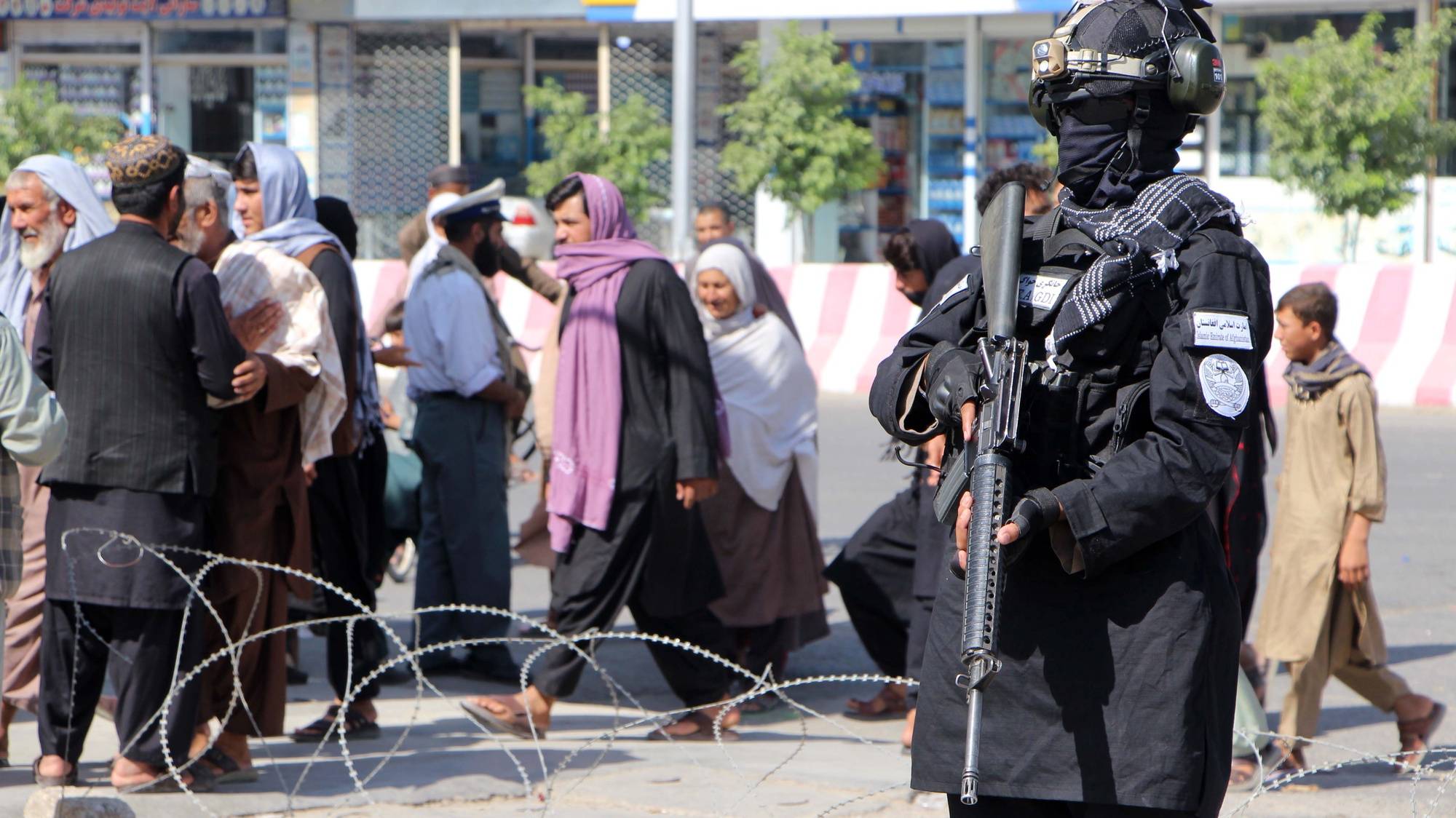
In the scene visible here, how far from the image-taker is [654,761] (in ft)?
17.7

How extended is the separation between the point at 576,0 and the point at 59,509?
19158 mm

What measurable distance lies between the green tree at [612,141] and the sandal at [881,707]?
15700mm

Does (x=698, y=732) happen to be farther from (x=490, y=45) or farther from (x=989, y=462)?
(x=490, y=45)

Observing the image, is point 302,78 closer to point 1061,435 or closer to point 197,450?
point 197,450

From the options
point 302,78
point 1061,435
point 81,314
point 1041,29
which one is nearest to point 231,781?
point 81,314

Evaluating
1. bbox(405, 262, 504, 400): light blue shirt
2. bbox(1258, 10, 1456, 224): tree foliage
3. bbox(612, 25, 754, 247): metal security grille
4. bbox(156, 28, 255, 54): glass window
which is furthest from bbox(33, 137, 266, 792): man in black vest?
bbox(156, 28, 255, 54): glass window

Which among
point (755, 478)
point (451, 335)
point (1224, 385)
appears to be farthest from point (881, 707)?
point (1224, 385)

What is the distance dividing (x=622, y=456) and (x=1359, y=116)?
15.0 meters

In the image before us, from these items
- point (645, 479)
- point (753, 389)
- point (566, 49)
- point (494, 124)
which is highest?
point (566, 49)

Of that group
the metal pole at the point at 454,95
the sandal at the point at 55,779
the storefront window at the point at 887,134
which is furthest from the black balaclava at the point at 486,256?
the metal pole at the point at 454,95

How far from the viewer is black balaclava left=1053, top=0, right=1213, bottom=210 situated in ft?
8.84

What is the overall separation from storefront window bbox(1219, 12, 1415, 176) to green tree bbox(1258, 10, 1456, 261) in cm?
111

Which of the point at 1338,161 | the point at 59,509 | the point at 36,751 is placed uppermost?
the point at 1338,161

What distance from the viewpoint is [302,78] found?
24.3 meters
